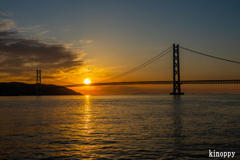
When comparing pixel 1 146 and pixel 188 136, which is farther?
pixel 188 136

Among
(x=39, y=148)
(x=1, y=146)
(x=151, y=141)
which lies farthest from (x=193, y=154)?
(x=1, y=146)

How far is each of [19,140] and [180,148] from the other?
27.7 ft

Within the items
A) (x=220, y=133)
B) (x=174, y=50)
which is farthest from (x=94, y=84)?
(x=220, y=133)

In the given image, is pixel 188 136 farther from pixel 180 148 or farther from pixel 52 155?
pixel 52 155

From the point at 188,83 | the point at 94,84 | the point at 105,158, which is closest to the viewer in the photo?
the point at 105,158

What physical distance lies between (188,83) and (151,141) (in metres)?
92.6

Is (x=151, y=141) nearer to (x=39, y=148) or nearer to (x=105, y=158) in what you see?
(x=105, y=158)

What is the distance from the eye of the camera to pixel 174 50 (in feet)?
377

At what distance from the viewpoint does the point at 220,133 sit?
598 inches

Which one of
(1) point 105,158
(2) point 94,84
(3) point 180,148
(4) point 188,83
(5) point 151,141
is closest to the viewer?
(1) point 105,158

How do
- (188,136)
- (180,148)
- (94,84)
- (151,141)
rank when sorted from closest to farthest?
1. (180,148)
2. (151,141)
3. (188,136)
4. (94,84)

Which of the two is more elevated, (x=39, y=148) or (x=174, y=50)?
(x=174, y=50)

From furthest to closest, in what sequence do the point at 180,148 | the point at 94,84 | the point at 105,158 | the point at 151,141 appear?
the point at 94,84, the point at 151,141, the point at 180,148, the point at 105,158

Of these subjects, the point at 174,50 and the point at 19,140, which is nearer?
the point at 19,140
